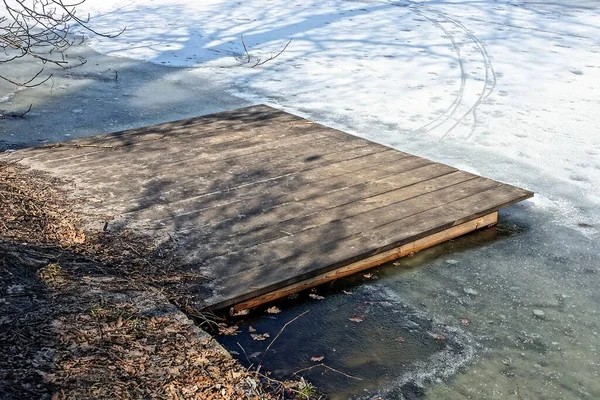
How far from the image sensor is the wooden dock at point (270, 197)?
13.9ft

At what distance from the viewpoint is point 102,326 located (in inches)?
133

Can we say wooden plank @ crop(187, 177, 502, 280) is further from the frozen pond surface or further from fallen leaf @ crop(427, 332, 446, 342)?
fallen leaf @ crop(427, 332, 446, 342)

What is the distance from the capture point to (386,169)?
5570 mm

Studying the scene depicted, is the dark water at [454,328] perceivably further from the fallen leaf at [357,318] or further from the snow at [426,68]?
the snow at [426,68]

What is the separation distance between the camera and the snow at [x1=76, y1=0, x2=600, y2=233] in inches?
257

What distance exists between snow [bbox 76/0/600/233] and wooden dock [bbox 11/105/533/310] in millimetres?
807

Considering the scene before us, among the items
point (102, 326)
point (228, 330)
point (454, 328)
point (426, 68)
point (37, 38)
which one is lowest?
point (426, 68)

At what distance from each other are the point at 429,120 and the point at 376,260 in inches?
127

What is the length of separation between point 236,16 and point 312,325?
31.3ft

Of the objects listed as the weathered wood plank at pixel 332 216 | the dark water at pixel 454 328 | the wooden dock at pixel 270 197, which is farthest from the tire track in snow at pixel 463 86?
the dark water at pixel 454 328

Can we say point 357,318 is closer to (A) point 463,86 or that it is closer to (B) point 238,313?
(B) point 238,313

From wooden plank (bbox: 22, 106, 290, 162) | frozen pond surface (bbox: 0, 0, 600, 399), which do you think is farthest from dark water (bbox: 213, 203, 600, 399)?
wooden plank (bbox: 22, 106, 290, 162)

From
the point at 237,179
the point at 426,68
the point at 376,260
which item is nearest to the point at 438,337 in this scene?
the point at 376,260

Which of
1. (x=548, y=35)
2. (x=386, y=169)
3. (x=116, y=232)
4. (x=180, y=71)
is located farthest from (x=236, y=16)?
(x=116, y=232)
